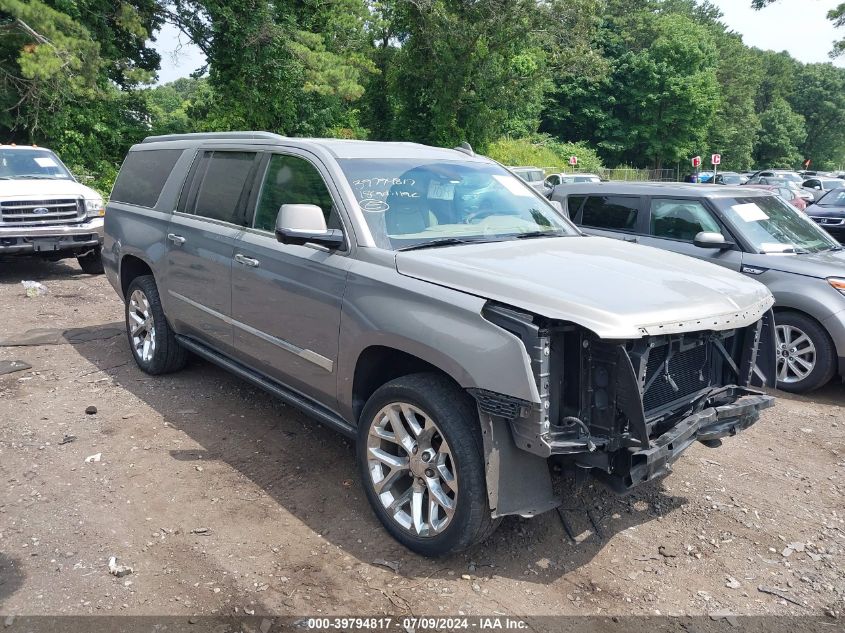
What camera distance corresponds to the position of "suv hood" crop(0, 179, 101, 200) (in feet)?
31.9

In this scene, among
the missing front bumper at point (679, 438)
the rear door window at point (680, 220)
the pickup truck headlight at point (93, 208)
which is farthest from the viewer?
the pickup truck headlight at point (93, 208)

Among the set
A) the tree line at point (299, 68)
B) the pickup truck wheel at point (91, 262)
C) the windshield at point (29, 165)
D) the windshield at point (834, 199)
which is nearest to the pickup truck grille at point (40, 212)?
the pickup truck wheel at point (91, 262)

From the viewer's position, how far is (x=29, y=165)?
35.6ft

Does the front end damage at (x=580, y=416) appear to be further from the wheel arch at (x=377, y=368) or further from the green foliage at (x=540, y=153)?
the green foliage at (x=540, y=153)

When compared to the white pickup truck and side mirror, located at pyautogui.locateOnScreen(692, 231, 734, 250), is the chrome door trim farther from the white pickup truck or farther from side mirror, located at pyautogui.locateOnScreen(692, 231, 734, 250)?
the white pickup truck

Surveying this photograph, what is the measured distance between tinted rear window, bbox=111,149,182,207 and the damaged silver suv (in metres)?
0.72

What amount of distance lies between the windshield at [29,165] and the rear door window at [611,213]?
334 inches

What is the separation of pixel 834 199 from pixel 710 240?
33.6 feet

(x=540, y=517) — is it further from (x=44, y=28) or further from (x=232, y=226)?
(x=44, y=28)

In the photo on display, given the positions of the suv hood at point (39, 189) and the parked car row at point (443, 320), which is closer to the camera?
the parked car row at point (443, 320)

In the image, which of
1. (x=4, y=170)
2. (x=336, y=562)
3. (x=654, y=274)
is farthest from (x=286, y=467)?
(x=4, y=170)

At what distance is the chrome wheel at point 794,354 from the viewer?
6.00 meters

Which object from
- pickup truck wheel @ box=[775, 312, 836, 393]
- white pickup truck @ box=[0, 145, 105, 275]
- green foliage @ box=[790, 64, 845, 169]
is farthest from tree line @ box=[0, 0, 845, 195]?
green foliage @ box=[790, 64, 845, 169]

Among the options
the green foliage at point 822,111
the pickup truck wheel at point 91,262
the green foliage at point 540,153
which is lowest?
the pickup truck wheel at point 91,262
